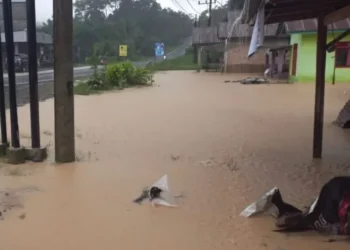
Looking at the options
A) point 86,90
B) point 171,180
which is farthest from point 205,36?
A: point 171,180

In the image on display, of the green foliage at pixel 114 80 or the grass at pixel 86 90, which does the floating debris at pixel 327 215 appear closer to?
the grass at pixel 86 90

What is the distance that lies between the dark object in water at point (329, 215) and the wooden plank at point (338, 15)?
2582mm

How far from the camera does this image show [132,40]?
2625 inches

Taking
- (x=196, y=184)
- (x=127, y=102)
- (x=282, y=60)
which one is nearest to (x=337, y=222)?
(x=196, y=184)

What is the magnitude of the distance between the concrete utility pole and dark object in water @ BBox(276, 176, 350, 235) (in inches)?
141

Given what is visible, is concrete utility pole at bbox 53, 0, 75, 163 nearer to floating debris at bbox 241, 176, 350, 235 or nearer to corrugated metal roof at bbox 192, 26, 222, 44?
floating debris at bbox 241, 176, 350, 235

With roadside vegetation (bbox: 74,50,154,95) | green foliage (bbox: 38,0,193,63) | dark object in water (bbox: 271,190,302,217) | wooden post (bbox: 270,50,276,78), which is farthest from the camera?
green foliage (bbox: 38,0,193,63)

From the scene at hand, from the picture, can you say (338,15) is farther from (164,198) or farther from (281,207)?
(164,198)

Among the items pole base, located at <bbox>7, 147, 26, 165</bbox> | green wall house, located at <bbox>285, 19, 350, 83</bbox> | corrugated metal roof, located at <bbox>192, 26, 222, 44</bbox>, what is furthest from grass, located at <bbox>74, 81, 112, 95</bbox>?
corrugated metal roof, located at <bbox>192, 26, 222, 44</bbox>

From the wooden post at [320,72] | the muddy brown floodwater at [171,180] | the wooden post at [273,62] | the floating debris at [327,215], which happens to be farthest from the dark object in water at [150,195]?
the wooden post at [273,62]

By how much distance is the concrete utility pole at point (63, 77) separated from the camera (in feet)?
21.1

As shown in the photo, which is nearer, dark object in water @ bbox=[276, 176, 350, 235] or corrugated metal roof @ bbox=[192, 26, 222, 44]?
dark object in water @ bbox=[276, 176, 350, 235]

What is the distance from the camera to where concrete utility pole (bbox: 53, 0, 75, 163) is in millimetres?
6430

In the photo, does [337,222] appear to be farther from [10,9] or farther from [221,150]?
[10,9]
